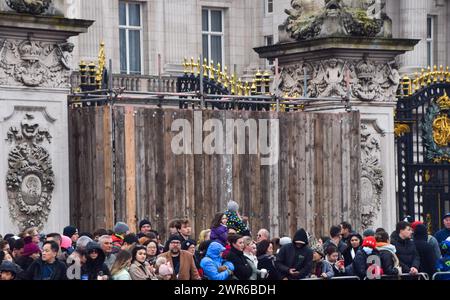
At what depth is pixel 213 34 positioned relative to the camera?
64.5 meters

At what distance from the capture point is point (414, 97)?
30844 mm

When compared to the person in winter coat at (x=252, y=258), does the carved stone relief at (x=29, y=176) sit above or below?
above

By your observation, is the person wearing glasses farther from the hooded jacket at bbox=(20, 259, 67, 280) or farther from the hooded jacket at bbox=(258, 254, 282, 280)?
the hooded jacket at bbox=(258, 254, 282, 280)

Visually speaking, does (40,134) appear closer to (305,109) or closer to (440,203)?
(305,109)

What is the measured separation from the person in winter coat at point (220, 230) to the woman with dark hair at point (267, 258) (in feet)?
1.46

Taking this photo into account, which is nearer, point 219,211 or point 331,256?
point 331,256

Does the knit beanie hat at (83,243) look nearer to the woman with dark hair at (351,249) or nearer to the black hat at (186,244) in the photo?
the black hat at (186,244)

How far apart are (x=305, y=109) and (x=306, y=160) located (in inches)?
60.5

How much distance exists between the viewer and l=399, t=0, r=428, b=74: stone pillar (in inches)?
2665

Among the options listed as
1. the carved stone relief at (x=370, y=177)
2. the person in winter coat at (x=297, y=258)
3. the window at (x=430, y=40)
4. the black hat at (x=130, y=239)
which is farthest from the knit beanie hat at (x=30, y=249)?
the window at (x=430, y=40)

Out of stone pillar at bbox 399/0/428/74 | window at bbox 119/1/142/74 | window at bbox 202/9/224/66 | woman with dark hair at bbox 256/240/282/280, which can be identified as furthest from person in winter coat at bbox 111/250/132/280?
stone pillar at bbox 399/0/428/74

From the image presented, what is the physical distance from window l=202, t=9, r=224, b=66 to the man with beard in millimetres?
42555

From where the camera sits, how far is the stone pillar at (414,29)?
67688mm

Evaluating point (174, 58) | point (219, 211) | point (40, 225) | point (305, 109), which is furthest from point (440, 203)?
point (174, 58)
